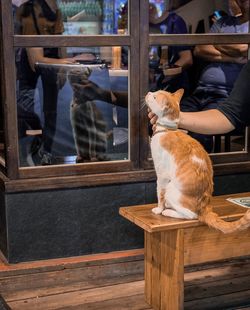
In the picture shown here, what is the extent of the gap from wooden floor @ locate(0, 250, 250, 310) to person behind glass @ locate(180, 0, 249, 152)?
2.87ft

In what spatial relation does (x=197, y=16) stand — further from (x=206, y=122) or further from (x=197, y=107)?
(x=206, y=122)

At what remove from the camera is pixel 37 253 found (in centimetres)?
338

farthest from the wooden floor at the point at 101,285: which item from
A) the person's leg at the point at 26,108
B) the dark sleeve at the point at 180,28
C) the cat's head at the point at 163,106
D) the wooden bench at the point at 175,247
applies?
the dark sleeve at the point at 180,28

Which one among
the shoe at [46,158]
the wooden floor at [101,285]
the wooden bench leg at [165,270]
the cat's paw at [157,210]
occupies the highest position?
the shoe at [46,158]

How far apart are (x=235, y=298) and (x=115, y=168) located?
1016 mm

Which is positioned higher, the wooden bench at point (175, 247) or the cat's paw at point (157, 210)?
the cat's paw at point (157, 210)

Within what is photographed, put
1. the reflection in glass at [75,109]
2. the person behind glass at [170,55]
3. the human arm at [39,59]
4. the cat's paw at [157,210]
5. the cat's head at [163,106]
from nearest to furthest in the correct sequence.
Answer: the cat's head at [163,106] → the cat's paw at [157,210] → the human arm at [39,59] → the reflection in glass at [75,109] → the person behind glass at [170,55]

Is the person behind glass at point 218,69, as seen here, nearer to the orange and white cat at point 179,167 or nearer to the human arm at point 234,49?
the human arm at point 234,49

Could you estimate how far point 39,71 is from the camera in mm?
3400

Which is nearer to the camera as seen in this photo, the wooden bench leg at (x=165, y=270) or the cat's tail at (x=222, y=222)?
the cat's tail at (x=222, y=222)

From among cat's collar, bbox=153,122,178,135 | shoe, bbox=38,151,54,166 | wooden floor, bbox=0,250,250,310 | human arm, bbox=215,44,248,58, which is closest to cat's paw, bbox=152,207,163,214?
cat's collar, bbox=153,122,178,135

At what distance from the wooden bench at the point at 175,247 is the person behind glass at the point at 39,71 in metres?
0.81

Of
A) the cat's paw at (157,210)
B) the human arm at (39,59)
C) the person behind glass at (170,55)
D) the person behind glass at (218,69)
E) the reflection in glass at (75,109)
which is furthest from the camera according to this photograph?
the person behind glass at (218,69)

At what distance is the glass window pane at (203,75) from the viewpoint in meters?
3.62
